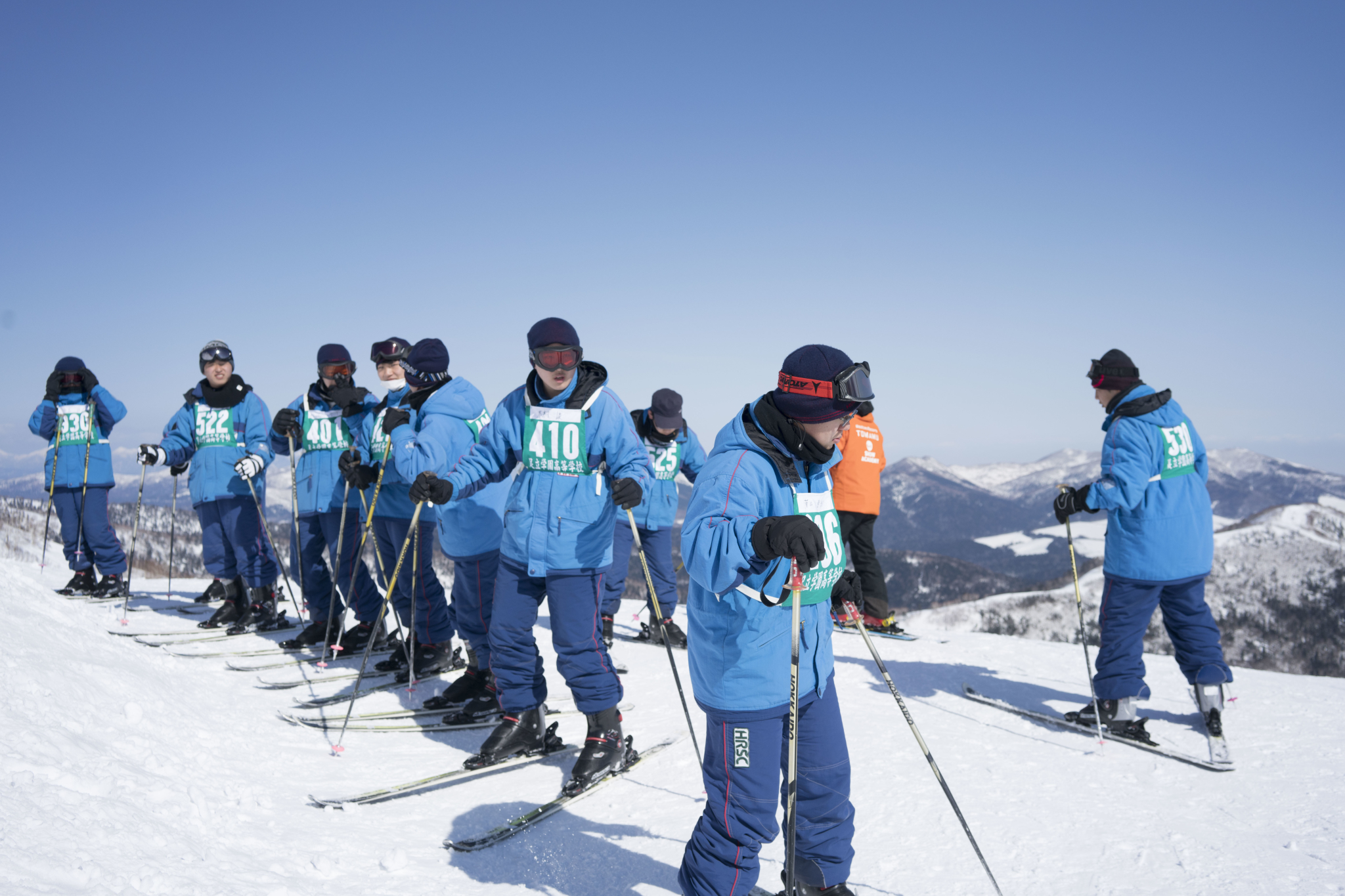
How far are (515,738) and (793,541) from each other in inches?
124

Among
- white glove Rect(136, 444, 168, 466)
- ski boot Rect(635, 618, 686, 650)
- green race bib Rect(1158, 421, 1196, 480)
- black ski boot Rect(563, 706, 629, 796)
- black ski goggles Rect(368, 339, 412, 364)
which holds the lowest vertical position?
ski boot Rect(635, 618, 686, 650)

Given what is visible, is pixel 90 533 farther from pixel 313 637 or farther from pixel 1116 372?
pixel 1116 372

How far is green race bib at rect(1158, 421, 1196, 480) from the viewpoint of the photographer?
5.22 m

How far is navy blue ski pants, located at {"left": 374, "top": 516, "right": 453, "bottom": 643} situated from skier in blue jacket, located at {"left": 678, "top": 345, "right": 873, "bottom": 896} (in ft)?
14.3


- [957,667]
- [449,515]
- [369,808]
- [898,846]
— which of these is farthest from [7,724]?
[957,667]

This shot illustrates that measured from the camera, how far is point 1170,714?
19.5 ft

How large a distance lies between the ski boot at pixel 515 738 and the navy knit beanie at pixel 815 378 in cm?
309

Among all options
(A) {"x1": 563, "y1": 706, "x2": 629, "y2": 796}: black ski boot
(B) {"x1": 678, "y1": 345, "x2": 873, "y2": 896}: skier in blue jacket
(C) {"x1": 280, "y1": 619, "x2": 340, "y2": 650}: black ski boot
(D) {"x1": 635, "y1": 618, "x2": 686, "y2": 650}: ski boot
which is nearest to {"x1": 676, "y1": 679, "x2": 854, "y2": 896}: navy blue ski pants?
(B) {"x1": 678, "y1": 345, "x2": 873, "y2": 896}: skier in blue jacket

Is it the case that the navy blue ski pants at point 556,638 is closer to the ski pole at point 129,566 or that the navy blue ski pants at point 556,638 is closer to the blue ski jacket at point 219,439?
the blue ski jacket at point 219,439

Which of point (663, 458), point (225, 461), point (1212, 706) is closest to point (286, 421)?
point (225, 461)

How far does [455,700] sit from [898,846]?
11.4ft

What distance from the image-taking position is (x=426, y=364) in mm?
5598

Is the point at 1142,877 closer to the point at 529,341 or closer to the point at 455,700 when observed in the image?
the point at 529,341

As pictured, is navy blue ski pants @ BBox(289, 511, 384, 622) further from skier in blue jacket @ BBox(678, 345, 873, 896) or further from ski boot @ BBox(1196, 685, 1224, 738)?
ski boot @ BBox(1196, 685, 1224, 738)
